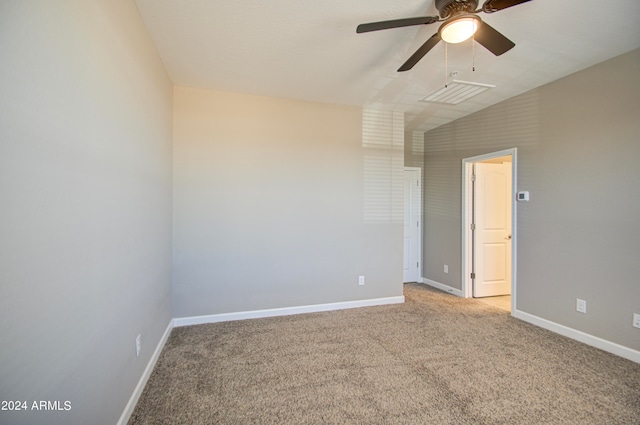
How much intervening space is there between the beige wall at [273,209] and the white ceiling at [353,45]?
0.33 metres

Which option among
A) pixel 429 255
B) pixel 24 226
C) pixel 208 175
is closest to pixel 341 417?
pixel 24 226

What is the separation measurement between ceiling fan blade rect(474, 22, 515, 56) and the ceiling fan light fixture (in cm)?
5

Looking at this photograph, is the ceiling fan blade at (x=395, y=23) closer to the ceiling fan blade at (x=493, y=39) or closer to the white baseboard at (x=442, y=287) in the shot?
the ceiling fan blade at (x=493, y=39)

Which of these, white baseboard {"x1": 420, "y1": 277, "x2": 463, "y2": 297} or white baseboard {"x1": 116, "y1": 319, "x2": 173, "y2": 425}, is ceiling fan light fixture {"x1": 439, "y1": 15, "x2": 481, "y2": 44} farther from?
white baseboard {"x1": 420, "y1": 277, "x2": 463, "y2": 297}

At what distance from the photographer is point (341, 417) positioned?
5.00 feet

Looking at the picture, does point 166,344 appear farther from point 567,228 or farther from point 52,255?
point 567,228

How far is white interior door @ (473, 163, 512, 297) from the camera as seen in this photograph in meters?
3.68

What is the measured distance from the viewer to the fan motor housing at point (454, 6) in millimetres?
1464

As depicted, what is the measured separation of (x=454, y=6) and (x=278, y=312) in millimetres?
3070

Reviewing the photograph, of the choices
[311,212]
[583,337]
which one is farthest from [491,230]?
[311,212]

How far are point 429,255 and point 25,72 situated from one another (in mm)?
4594

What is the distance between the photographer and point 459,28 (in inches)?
61.2

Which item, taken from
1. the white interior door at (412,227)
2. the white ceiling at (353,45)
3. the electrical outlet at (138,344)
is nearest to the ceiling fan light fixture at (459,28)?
the white ceiling at (353,45)

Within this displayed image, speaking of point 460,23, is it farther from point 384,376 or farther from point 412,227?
point 412,227
